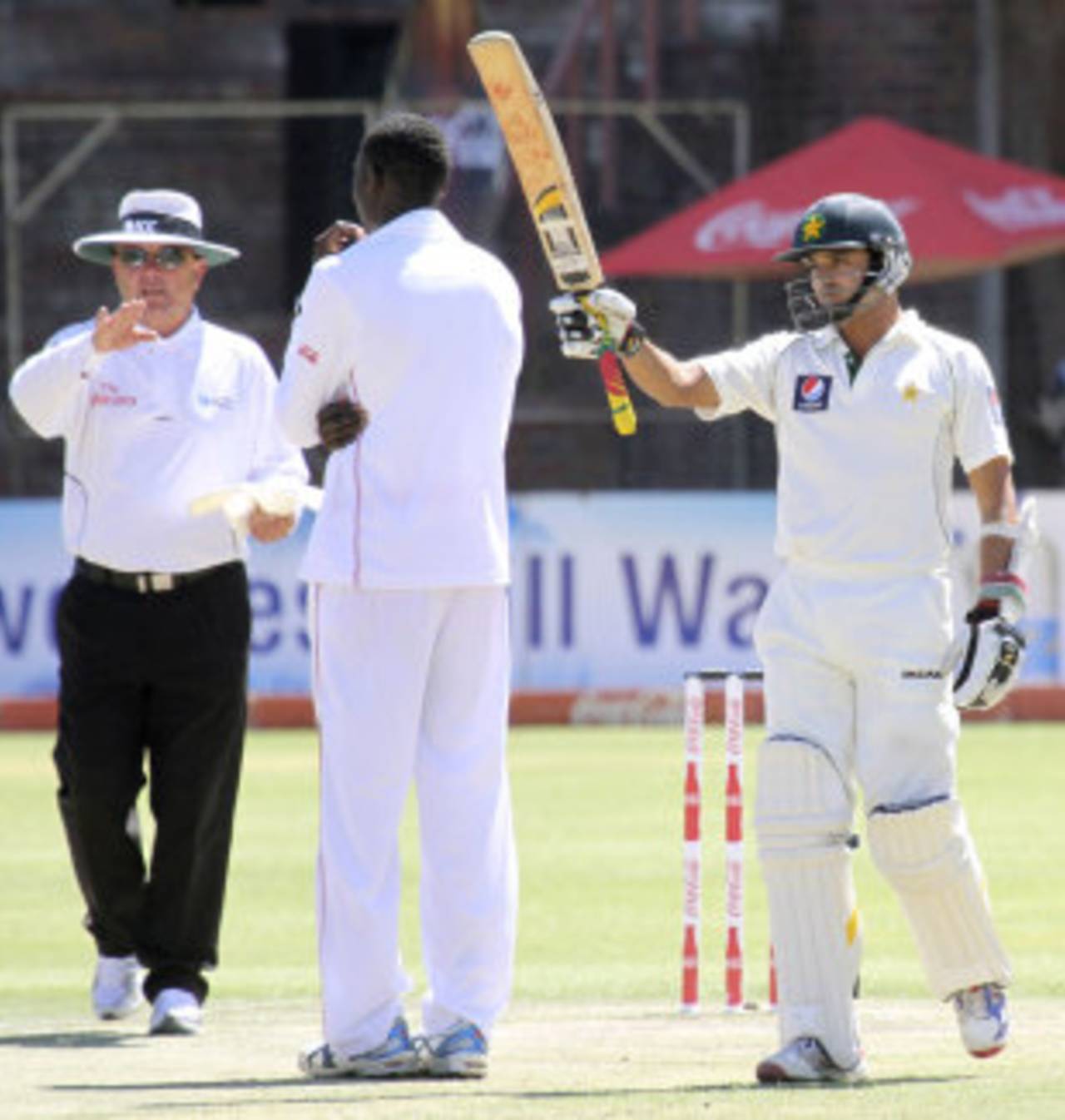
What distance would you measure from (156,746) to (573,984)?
133 cm

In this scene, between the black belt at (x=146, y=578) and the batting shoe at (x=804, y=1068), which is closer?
the batting shoe at (x=804, y=1068)

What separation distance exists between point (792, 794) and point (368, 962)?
2.92ft

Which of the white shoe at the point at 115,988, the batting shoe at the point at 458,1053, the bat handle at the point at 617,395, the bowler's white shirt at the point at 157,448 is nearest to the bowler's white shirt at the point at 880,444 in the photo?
the bat handle at the point at 617,395

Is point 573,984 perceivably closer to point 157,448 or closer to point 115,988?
point 115,988

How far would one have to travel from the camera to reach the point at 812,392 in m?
8.04

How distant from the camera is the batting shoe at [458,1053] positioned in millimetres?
7926

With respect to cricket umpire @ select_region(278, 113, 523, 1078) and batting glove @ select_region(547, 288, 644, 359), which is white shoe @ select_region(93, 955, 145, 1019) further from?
batting glove @ select_region(547, 288, 644, 359)

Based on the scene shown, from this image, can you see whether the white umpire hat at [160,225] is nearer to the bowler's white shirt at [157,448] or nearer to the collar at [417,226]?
the bowler's white shirt at [157,448]

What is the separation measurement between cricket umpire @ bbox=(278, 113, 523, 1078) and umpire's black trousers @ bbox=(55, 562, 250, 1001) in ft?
4.48

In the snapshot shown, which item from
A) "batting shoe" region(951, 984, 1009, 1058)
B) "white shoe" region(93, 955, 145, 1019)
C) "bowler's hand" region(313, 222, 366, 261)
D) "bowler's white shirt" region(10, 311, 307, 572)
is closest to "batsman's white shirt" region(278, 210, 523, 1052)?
"bowler's hand" region(313, 222, 366, 261)

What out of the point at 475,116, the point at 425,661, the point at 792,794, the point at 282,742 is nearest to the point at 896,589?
the point at 792,794

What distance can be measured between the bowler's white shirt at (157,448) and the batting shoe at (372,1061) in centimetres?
174

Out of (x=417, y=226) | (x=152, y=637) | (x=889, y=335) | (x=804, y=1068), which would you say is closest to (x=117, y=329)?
(x=152, y=637)

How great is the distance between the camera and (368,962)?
26.0 ft
